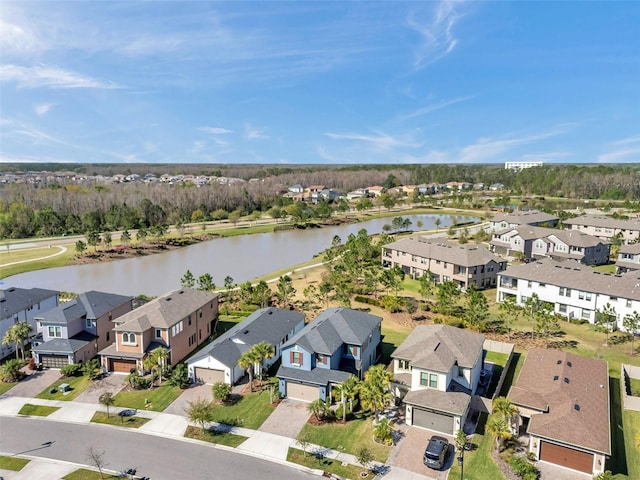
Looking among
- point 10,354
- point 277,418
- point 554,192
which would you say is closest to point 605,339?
point 277,418

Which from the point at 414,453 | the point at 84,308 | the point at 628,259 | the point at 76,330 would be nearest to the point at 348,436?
the point at 414,453

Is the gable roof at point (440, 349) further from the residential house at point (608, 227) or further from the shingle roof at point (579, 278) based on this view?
the residential house at point (608, 227)

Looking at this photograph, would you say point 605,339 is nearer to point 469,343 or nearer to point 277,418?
point 469,343

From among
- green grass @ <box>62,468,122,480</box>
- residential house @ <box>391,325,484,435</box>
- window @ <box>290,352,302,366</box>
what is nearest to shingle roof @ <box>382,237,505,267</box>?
residential house @ <box>391,325,484,435</box>

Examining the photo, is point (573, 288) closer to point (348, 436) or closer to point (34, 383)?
point (348, 436)

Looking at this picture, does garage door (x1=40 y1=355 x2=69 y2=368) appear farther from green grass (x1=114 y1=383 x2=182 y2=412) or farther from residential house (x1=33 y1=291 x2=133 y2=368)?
green grass (x1=114 y1=383 x2=182 y2=412)

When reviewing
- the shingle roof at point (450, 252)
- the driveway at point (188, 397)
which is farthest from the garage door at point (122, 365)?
the shingle roof at point (450, 252)
